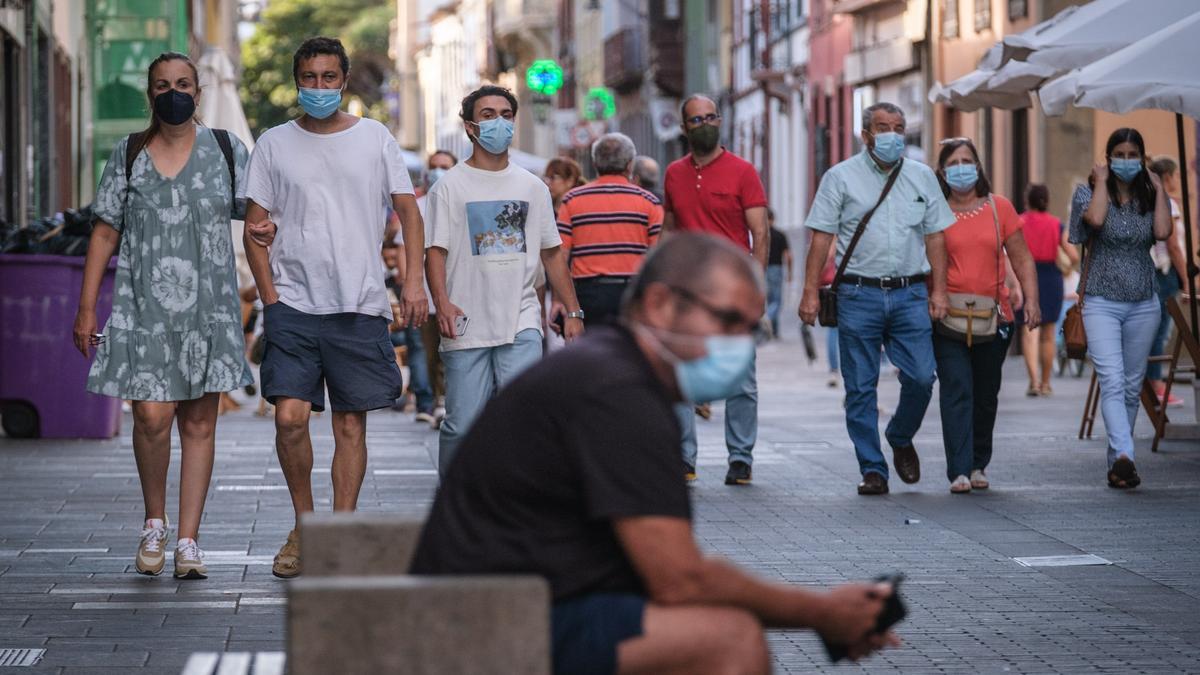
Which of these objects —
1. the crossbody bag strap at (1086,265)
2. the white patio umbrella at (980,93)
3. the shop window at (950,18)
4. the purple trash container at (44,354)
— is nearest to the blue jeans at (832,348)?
the white patio umbrella at (980,93)

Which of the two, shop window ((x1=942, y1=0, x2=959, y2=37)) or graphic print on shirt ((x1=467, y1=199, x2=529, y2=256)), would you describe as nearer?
graphic print on shirt ((x1=467, y1=199, x2=529, y2=256))

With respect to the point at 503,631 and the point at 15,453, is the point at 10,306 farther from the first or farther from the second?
the point at 503,631

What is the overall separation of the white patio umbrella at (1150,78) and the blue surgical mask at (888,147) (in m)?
1.57

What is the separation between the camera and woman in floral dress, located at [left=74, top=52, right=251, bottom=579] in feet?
27.0

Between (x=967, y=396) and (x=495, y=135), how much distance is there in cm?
346

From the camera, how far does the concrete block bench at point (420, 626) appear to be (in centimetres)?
388

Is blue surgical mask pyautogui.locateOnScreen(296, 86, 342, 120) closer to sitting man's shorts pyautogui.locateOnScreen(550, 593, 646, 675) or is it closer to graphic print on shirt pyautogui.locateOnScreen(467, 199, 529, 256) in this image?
graphic print on shirt pyautogui.locateOnScreen(467, 199, 529, 256)

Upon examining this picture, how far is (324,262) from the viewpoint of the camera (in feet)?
27.0

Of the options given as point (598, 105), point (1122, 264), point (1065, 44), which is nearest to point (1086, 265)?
point (1122, 264)

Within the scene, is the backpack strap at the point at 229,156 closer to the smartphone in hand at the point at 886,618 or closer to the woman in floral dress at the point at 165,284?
the woman in floral dress at the point at 165,284

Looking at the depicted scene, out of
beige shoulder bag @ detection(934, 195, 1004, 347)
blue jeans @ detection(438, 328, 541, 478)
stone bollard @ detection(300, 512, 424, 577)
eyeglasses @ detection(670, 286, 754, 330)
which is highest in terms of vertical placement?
eyeglasses @ detection(670, 286, 754, 330)

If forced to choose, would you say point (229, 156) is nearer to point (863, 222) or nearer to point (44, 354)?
point (863, 222)

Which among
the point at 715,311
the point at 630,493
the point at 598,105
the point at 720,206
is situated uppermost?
the point at 598,105

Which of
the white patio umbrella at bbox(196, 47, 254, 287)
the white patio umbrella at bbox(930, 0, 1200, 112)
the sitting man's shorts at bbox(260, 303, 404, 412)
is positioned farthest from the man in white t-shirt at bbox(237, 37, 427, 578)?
the white patio umbrella at bbox(196, 47, 254, 287)
